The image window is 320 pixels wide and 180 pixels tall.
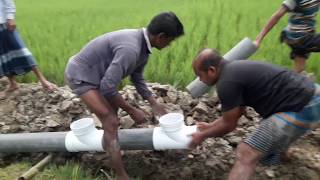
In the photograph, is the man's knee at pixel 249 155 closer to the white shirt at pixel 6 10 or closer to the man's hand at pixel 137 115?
the man's hand at pixel 137 115

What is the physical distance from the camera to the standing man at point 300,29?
394 centimetres

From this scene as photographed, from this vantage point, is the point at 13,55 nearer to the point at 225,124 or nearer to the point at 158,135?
the point at 158,135

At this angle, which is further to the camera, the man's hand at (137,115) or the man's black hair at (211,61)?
the man's hand at (137,115)

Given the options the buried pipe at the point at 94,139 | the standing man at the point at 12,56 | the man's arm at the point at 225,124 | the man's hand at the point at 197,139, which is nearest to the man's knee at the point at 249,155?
the man's arm at the point at 225,124

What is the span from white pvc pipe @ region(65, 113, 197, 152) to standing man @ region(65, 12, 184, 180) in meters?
0.12

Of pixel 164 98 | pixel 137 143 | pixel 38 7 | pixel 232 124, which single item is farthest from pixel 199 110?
pixel 38 7

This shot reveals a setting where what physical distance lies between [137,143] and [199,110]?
643 millimetres

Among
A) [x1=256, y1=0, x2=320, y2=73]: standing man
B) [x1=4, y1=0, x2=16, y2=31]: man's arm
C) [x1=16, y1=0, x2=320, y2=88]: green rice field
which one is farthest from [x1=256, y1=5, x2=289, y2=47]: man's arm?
[x1=4, y1=0, x2=16, y2=31]: man's arm

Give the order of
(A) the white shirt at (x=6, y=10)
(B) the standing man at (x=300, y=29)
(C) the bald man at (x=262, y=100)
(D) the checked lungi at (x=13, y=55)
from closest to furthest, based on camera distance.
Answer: (C) the bald man at (x=262, y=100), (B) the standing man at (x=300, y=29), (A) the white shirt at (x=6, y=10), (D) the checked lungi at (x=13, y=55)

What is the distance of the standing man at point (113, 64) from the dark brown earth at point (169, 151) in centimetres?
33

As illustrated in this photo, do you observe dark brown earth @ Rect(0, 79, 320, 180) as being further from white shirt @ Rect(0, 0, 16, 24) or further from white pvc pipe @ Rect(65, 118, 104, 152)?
white shirt @ Rect(0, 0, 16, 24)

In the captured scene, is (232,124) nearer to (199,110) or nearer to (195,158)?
(195,158)

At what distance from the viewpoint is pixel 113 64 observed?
2.88 m

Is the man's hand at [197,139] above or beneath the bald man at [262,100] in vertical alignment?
beneath
